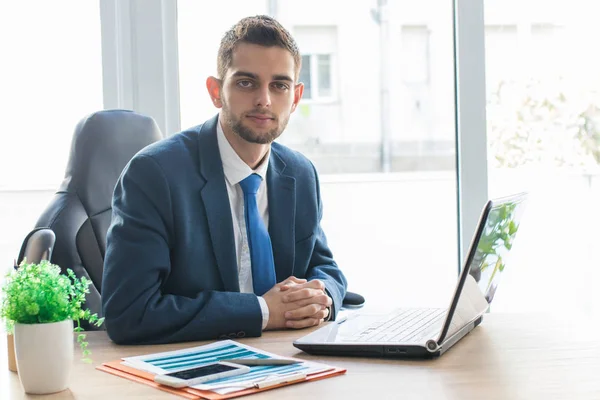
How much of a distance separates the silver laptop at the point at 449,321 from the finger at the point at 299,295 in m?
0.11

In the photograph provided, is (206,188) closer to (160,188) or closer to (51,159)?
(160,188)

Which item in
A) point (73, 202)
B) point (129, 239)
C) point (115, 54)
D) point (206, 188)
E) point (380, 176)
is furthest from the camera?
point (380, 176)

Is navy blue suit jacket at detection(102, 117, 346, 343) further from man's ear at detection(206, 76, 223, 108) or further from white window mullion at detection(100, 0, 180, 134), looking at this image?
white window mullion at detection(100, 0, 180, 134)

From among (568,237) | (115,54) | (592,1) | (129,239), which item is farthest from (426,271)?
(129,239)

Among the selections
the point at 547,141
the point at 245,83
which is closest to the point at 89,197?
the point at 245,83

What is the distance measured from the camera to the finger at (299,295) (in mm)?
1734

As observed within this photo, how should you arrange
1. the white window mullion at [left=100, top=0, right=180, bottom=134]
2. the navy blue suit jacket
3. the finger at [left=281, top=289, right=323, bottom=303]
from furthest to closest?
the white window mullion at [left=100, top=0, right=180, bottom=134] < the finger at [left=281, top=289, right=323, bottom=303] < the navy blue suit jacket

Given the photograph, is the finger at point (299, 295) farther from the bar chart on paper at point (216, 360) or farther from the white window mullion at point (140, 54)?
the white window mullion at point (140, 54)

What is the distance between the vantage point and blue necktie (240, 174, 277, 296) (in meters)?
1.93

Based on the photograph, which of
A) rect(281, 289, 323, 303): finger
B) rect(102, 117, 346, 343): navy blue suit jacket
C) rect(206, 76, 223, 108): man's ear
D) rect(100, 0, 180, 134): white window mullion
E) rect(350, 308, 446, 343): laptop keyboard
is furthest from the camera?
rect(100, 0, 180, 134): white window mullion

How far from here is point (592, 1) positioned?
316 cm

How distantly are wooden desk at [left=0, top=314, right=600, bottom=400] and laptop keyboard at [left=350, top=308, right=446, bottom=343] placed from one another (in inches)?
2.4

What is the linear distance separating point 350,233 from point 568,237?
0.95 metres

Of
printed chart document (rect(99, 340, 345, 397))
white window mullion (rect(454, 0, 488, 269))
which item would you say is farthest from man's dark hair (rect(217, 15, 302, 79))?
white window mullion (rect(454, 0, 488, 269))
